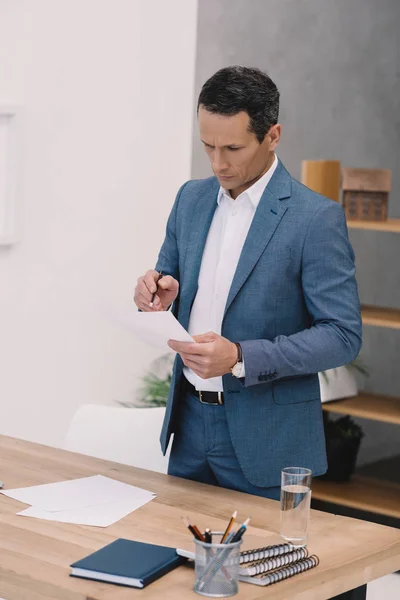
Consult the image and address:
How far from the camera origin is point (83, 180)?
4523 millimetres

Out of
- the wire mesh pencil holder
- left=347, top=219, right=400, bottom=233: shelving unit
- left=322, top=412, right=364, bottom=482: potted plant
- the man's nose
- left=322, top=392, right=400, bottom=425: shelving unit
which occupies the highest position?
the man's nose

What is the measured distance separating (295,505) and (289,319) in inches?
21.9

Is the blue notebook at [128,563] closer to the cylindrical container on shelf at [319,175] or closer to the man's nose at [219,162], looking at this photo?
the man's nose at [219,162]

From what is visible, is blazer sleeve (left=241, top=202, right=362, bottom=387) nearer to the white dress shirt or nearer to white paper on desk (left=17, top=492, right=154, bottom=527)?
the white dress shirt

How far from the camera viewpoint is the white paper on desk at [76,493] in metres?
2.31

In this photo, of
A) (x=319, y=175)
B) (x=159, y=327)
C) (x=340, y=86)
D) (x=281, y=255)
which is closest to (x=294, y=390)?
(x=281, y=255)

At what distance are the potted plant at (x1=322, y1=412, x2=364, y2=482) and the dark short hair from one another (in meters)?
2.33

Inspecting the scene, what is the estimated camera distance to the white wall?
4.26 m

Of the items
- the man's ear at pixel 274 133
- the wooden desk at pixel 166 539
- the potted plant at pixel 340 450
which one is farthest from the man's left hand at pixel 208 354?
the potted plant at pixel 340 450

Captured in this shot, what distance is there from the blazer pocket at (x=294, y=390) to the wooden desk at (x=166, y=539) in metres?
0.25

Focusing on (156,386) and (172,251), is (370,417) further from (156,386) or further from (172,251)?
(172,251)

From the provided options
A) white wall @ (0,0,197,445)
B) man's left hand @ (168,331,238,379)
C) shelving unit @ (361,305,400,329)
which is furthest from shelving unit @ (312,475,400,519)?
man's left hand @ (168,331,238,379)

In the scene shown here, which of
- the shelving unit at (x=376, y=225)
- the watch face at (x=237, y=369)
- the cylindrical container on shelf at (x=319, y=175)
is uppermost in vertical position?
the cylindrical container on shelf at (x=319, y=175)

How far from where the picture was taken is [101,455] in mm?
2945
